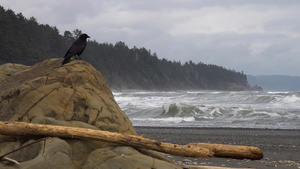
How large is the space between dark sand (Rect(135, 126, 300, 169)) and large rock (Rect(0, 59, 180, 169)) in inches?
106

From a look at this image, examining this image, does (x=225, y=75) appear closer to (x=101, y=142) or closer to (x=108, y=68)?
(x=108, y=68)

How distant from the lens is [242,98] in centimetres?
3622

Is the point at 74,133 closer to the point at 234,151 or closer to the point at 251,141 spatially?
the point at 234,151

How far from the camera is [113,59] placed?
111 meters

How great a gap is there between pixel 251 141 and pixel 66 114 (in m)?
8.23

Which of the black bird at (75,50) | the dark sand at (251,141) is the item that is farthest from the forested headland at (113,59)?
the black bird at (75,50)

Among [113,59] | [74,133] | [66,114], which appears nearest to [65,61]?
[66,114]

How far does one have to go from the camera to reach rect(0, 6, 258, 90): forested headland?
53.7 m

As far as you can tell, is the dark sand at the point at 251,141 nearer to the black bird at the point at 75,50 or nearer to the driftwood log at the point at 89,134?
the driftwood log at the point at 89,134

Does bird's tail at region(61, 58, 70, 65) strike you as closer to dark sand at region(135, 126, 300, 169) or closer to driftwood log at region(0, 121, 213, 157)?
driftwood log at region(0, 121, 213, 157)

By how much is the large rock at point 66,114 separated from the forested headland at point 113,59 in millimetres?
46115

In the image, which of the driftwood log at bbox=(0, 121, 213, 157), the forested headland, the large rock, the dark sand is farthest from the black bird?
the forested headland

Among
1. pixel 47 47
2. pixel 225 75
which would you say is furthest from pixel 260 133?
pixel 225 75

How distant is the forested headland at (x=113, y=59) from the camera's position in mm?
53688
